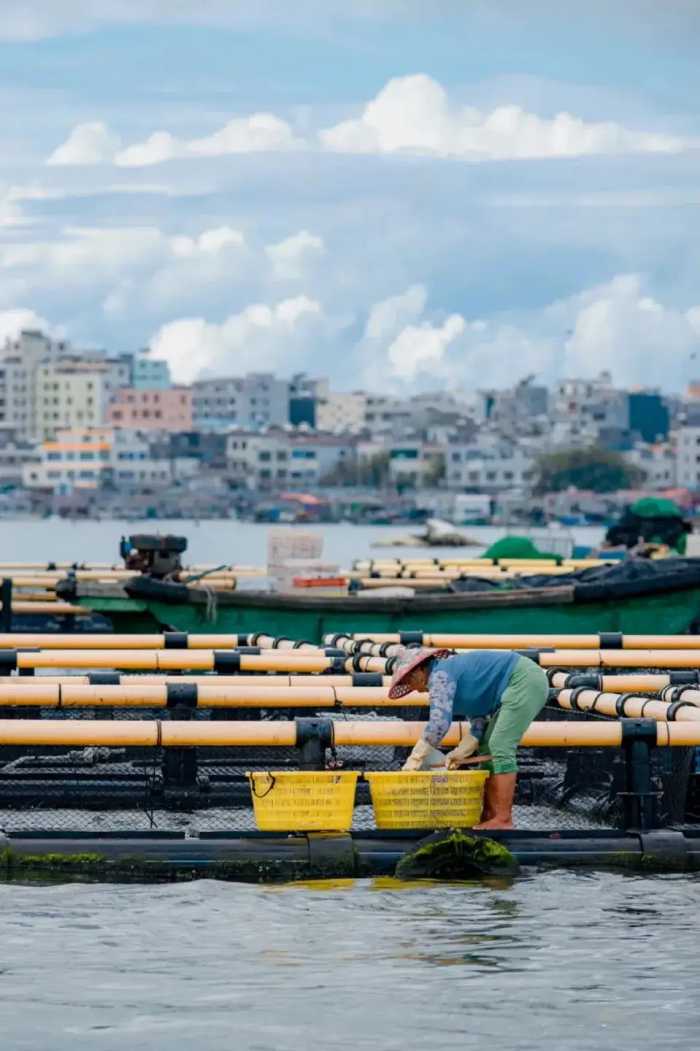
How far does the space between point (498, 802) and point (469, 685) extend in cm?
85

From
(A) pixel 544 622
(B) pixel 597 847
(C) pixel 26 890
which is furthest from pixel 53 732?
(A) pixel 544 622

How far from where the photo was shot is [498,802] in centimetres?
1716

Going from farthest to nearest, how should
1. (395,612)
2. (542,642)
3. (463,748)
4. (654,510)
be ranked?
(654,510), (395,612), (542,642), (463,748)

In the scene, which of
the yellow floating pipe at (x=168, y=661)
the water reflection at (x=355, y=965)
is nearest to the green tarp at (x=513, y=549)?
the yellow floating pipe at (x=168, y=661)

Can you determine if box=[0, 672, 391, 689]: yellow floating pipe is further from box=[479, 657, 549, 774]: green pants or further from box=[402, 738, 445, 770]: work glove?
box=[479, 657, 549, 774]: green pants

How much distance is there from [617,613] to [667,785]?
15164 mm

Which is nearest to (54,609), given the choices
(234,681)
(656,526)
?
(234,681)

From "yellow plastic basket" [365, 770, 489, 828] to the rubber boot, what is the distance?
13 cm

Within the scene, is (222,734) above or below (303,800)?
above

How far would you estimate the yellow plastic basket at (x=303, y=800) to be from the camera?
16.8 m

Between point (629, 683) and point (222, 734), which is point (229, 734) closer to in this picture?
point (222, 734)

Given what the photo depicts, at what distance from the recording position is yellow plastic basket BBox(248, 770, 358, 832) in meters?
16.8

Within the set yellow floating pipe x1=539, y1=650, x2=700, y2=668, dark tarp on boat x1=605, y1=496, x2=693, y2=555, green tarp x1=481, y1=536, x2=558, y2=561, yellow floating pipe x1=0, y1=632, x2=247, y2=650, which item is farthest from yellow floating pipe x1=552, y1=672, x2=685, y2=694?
dark tarp on boat x1=605, y1=496, x2=693, y2=555

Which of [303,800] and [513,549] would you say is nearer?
[303,800]
